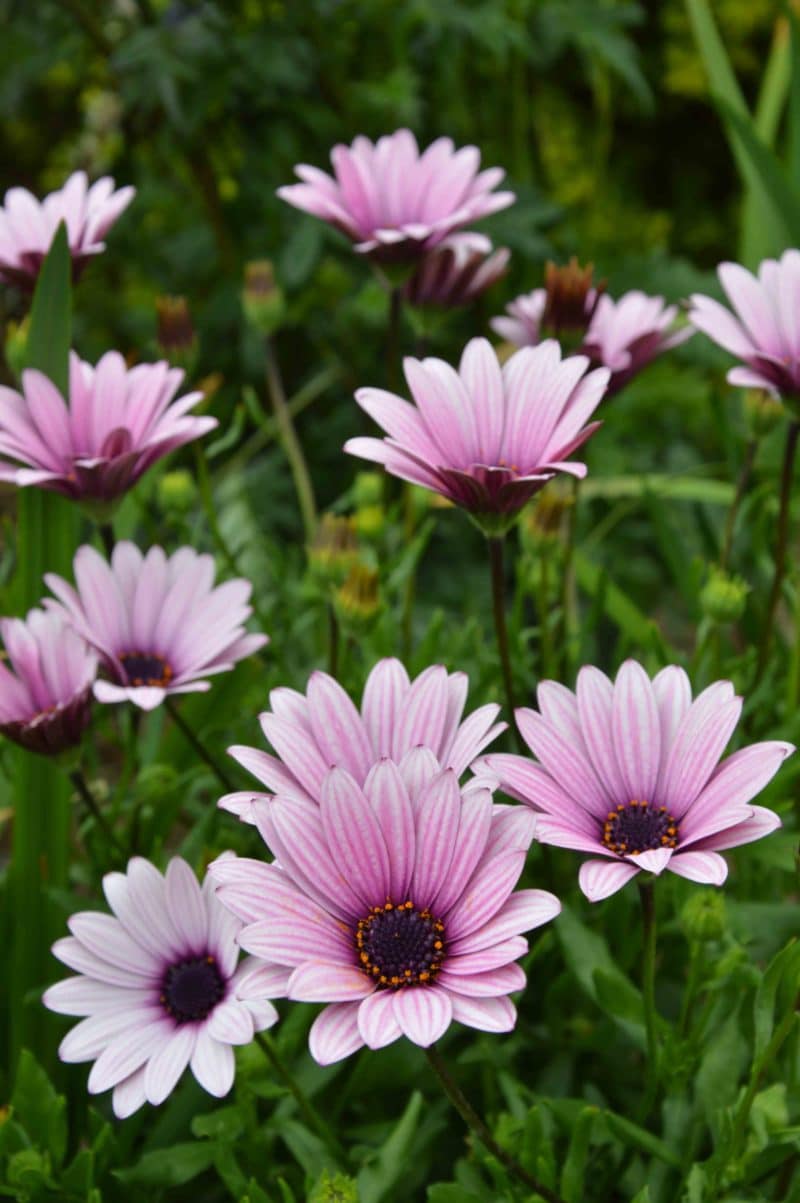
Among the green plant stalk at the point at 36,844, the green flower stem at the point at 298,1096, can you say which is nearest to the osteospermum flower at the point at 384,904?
the green flower stem at the point at 298,1096

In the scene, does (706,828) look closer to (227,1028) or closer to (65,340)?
(227,1028)

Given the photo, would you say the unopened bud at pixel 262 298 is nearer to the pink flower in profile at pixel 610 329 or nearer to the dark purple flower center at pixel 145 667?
the pink flower in profile at pixel 610 329

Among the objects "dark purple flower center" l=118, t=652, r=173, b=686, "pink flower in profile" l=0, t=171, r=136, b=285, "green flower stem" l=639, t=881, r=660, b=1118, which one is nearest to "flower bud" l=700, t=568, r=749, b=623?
"green flower stem" l=639, t=881, r=660, b=1118

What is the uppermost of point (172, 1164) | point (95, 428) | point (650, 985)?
point (95, 428)

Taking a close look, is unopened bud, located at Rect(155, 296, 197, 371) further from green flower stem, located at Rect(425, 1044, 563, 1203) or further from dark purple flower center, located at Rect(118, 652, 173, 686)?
green flower stem, located at Rect(425, 1044, 563, 1203)

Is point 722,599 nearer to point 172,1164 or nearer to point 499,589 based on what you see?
point 499,589

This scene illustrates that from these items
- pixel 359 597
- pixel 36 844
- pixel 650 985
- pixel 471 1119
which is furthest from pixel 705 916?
pixel 36 844

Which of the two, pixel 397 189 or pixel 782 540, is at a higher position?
pixel 397 189
